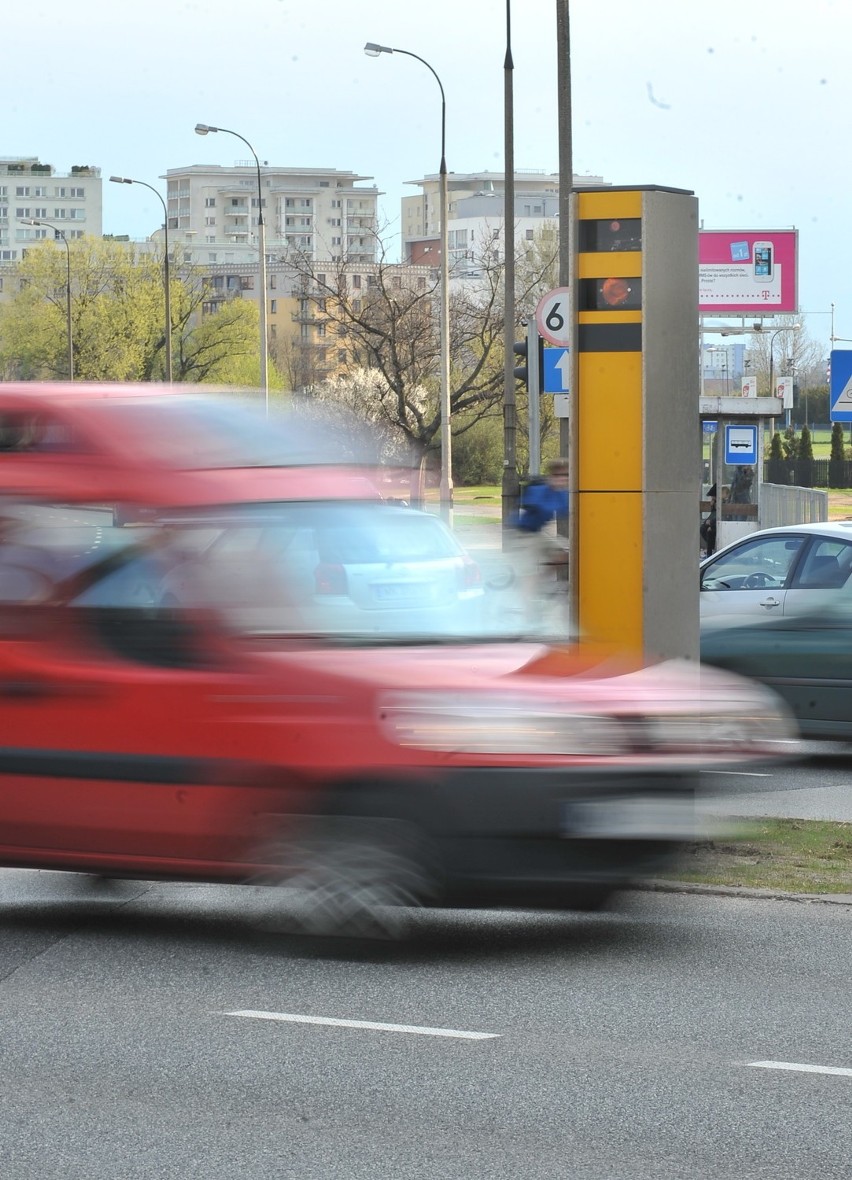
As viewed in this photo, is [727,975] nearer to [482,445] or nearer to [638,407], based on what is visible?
[638,407]

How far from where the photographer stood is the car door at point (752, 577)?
1287cm

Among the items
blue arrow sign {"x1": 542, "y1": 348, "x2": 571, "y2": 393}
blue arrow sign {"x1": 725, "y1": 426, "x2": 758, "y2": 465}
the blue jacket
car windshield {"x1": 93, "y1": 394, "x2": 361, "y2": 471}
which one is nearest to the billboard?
blue arrow sign {"x1": 725, "y1": 426, "x2": 758, "y2": 465}

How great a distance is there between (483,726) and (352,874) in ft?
2.39

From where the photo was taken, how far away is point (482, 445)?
77375mm

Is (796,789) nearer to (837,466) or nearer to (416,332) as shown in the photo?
(416,332)

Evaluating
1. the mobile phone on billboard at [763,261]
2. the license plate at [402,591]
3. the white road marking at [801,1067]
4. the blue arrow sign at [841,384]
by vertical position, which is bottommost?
the white road marking at [801,1067]

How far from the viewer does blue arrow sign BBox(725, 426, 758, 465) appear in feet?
94.2

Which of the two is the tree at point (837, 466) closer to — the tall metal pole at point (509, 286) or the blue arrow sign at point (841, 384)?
the tall metal pole at point (509, 286)

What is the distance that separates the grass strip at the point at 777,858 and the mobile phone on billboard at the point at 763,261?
43972mm

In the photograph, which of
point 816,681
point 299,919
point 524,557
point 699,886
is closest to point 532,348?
point 524,557

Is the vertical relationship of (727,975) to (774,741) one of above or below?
below

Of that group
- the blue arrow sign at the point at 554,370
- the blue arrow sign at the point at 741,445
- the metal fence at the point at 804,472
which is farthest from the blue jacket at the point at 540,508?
the metal fence at the point at 804,472

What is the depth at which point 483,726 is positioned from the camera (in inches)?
252

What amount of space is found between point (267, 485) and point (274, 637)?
0.71m
